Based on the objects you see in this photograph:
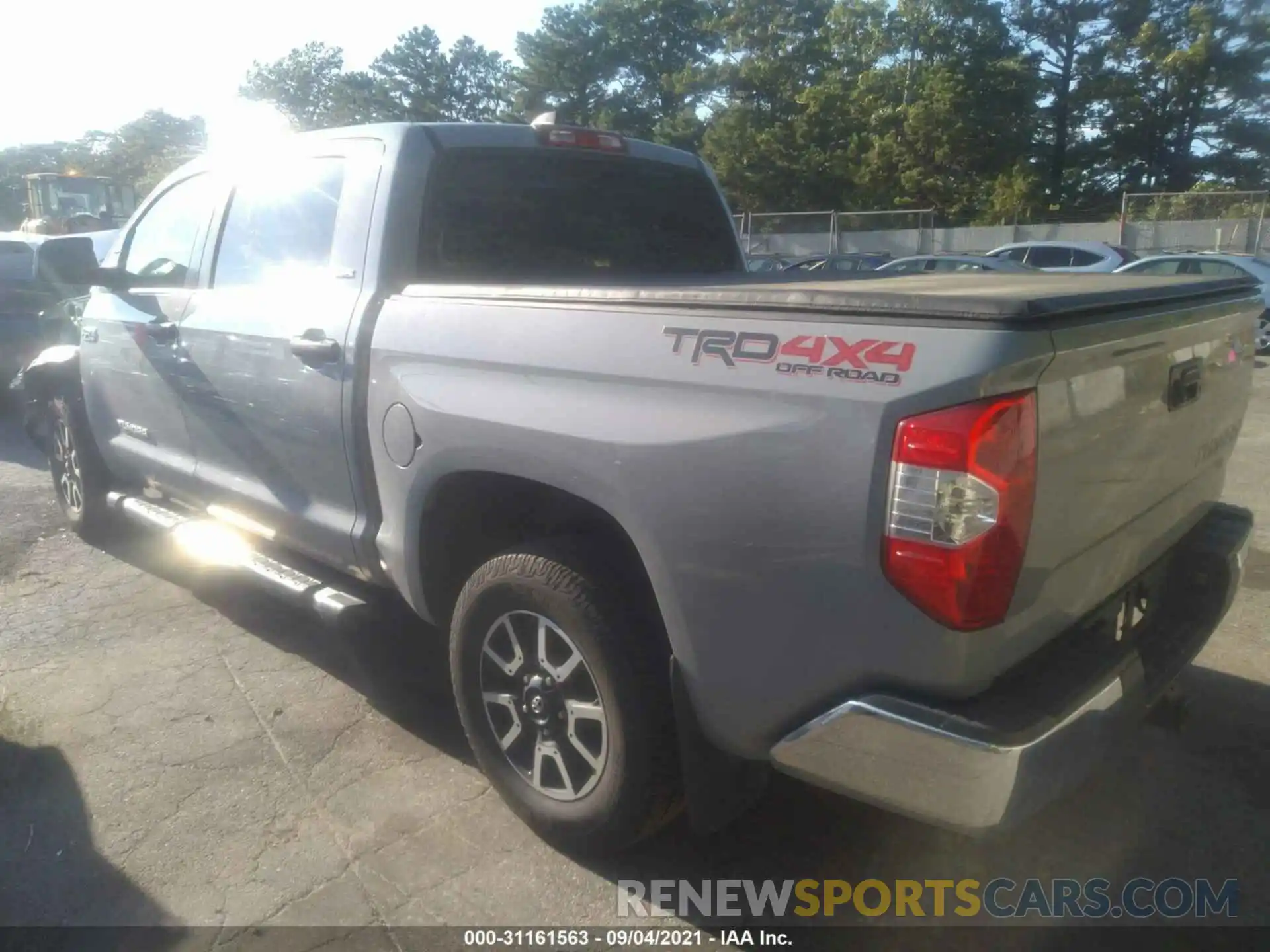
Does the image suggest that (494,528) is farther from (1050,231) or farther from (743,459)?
(1050,231)

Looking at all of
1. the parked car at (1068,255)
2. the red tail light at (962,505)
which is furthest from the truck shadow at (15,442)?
the parked car at (1068,255)

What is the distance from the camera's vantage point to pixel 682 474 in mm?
2297

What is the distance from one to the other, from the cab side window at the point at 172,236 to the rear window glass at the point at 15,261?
647 cm

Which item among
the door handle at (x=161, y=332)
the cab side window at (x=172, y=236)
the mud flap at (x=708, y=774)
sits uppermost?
the cab side window at (x=172, y=236)

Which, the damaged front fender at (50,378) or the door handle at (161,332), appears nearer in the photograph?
the door handle at (161,332)

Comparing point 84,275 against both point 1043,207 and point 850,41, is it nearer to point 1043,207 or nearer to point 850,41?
point 1043,207

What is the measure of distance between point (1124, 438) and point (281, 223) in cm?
302

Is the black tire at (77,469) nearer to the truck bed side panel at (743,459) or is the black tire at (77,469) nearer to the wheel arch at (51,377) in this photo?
the wheel arch at (51,377)

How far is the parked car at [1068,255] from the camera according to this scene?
62.2 ft

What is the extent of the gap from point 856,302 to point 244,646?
3.48 metres

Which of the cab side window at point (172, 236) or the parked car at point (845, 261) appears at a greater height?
the cab side window at point (172, 236)

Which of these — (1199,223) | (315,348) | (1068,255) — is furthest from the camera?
(1199,223)

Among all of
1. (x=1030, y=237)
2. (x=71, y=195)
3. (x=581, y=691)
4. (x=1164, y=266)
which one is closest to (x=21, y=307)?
(x=581, y=691)

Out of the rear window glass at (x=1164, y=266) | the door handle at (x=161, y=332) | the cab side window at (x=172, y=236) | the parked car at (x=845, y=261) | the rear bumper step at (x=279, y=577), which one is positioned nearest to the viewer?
the rear bumper step at (x=279, y=577)
